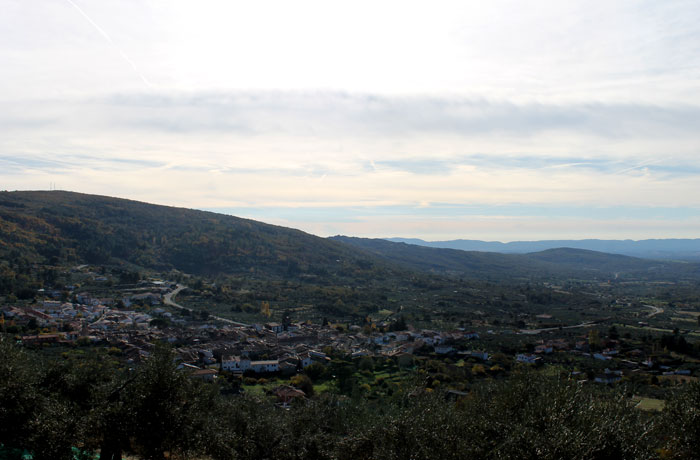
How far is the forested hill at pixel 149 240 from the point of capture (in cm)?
8150

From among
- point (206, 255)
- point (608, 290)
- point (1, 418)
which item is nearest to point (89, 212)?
point (206, 255)

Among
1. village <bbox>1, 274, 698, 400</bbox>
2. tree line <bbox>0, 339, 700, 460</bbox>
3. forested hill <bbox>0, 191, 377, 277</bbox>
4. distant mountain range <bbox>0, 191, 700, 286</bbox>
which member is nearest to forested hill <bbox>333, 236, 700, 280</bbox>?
distant mountain range <bbox>0, 191, 700, 286</bbox>

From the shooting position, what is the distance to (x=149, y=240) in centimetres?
10225

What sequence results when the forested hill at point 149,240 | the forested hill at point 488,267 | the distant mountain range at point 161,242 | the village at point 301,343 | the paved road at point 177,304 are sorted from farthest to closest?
the forested hill at point 488,267
the forested hill at point 149,240
the distant mountain range at point 161,242
the paved road at point 177,304
the village at point 301,343

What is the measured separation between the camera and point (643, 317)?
2709 inches

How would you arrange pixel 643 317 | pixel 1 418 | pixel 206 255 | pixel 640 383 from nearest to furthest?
pixel 1 418 < pixel 640 383 < pixel 643 317 < pixel 206 255

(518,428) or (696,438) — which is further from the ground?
(518,428)

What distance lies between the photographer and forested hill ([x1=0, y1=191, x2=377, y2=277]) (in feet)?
267

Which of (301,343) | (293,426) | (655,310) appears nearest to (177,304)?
(301,343)

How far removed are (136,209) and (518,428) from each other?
123 metres

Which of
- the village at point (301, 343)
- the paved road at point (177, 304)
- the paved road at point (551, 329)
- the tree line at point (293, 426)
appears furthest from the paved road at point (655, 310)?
the tree line at point (293, 426)

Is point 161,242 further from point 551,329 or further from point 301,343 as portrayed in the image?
point 551,329

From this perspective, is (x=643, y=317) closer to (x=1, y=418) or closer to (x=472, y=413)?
(x=472, y=413)

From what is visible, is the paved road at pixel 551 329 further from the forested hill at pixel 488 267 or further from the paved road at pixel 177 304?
the forested hill at pixel 488 267
